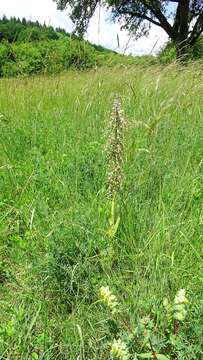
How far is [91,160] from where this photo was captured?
2873 mm

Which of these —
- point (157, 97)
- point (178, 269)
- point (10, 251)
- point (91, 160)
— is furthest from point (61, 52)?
point (178, 269)

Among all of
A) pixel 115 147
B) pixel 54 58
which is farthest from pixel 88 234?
pixel 54 58

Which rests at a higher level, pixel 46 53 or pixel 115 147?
pixel 46 53

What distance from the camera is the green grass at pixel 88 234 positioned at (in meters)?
1.66

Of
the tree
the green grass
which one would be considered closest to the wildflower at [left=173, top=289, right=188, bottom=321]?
the green grass

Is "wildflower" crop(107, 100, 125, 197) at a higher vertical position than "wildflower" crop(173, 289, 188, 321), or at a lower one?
higher

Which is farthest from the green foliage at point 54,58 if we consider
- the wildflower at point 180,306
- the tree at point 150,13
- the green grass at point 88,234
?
the tree at point 150,13

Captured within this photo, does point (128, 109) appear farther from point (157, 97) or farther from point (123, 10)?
point (123, 10)

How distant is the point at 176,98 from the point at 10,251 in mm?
2344

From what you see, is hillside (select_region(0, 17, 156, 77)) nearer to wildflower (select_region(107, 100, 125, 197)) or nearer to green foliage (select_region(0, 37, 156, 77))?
green foliage (select_region(0, 37, 156, 77))

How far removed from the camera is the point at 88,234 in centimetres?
203

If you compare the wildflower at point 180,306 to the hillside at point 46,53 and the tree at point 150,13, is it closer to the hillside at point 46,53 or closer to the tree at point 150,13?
the hillside at point 46,53

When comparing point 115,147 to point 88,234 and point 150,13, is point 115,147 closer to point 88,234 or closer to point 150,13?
point 88,234

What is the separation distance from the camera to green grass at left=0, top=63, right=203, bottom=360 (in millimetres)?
1663
